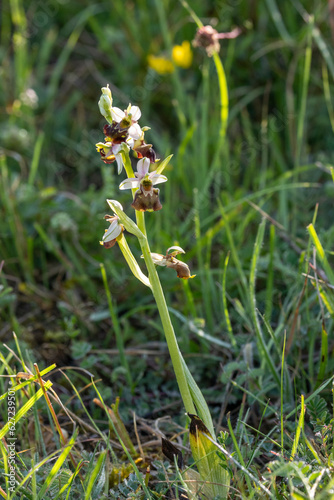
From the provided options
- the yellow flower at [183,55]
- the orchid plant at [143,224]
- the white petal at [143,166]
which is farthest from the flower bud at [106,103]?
the yellow flower at [183,55]

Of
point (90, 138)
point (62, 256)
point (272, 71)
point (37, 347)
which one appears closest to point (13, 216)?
point (62, 256)

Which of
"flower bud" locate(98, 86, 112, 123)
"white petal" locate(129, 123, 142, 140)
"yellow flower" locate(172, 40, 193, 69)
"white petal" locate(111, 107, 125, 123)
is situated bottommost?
"yellow flower" locate(172, 40, 193, 69)

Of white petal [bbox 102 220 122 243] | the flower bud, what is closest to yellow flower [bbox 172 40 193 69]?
the flower bud

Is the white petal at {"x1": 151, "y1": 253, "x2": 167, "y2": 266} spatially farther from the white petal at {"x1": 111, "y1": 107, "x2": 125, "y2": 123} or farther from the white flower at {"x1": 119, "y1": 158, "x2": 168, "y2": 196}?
the white petal at {"x1": 111, "y1": 107, "x2": 125, "y2": 123}

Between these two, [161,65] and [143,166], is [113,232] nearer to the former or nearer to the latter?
[143,166]

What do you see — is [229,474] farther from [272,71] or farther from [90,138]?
[272,71]

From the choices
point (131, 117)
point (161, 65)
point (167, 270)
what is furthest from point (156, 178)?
point (161, 65)
